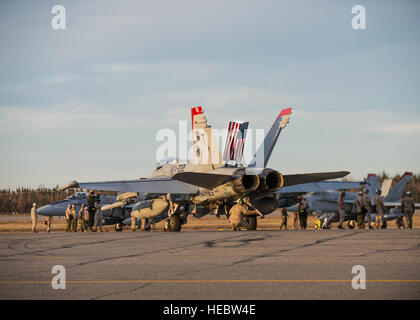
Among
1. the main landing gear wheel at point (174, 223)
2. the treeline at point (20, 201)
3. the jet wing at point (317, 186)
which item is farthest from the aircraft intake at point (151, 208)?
the treeline at point (20, 201)

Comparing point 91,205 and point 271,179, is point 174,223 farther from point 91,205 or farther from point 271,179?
point 271,179

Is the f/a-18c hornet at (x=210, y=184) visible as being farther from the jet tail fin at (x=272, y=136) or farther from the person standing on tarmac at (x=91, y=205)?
the person standing on tarmac at (x=91, y=205)

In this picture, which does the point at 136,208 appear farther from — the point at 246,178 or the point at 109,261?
the point at 109,261

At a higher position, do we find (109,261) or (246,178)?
(246,178)

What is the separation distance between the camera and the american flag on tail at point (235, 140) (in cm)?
2386

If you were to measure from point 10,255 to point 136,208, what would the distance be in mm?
12981

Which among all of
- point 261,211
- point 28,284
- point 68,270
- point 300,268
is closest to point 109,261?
point 68,270

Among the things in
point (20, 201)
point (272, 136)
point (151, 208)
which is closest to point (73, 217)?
point (151, 208)

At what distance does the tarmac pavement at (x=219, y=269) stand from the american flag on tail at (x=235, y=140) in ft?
26.8

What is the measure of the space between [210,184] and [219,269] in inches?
490
